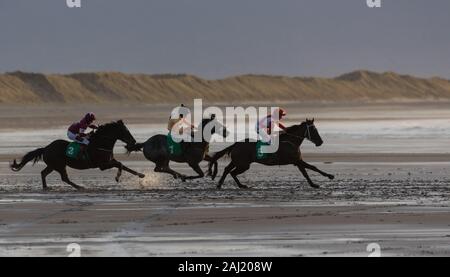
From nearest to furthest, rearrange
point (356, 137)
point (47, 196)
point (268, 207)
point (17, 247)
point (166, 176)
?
point (17, 247) → point (268, 207) → point (47, 196) → point (166, 176) → point (356, 137)

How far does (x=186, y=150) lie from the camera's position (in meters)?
27.7

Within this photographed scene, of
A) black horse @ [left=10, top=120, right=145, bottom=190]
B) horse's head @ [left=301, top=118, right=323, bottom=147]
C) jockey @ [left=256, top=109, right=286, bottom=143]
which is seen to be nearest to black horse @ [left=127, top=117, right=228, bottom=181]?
black horse @ [left=10, top=120, right=145, bottom=190]

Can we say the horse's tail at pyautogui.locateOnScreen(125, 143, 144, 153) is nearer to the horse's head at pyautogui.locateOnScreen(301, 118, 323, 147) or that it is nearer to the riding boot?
the riding boot

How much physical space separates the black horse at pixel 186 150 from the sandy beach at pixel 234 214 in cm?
39

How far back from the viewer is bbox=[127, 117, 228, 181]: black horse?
27281 mm

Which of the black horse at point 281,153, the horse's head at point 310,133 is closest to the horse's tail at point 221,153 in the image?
the black horse at point 281,153

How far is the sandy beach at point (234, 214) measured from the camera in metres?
15.8

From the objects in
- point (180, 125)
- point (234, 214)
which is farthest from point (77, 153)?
point (234, 214)

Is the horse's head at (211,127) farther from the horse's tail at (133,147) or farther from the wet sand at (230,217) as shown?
the horse's tail at (133,147)
